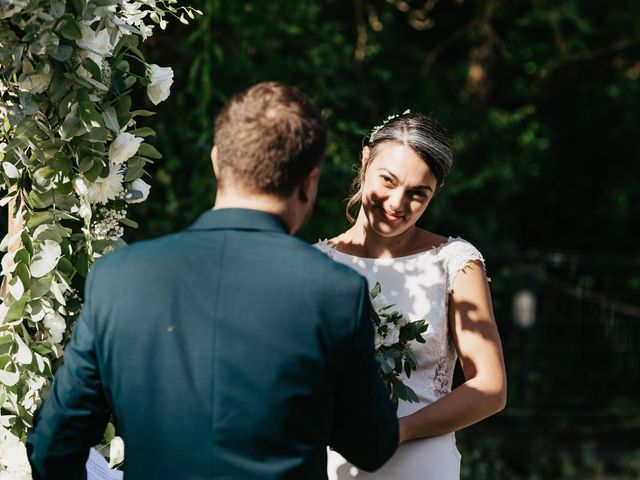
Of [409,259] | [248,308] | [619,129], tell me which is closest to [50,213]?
[248,308]

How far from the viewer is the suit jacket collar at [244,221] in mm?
1610

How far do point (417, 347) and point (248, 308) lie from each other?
1.01m

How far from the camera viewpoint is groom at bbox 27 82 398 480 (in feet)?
5.12

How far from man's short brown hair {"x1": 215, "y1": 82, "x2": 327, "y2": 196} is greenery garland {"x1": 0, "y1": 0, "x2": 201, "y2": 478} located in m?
0.61

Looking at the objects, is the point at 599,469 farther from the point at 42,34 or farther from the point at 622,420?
the point at 42,34

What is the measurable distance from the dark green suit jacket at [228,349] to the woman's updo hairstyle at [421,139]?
967mm

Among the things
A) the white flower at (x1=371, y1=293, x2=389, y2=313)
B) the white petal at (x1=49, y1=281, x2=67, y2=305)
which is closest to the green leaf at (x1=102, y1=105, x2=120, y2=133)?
the white petal at (x1=49, y1=281, x2=67, y2=305)

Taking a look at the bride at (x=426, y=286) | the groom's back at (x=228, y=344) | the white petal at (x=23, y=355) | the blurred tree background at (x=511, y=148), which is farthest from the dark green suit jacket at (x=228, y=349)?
the blurred tree background at (x=511, y=148)

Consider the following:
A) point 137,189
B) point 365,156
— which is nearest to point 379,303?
point 365,156

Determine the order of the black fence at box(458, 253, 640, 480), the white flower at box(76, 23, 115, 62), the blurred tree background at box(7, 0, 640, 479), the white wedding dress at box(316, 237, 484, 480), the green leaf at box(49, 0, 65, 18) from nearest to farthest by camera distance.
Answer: the green leaf at box(49, 0, 65, 18), the white flower at box(76, 23, 115, 62), the white wedding dress at box(316, 237, 484, 480), the blurred tree background at box(7, 0, 640, 479), the black fence at box(458, 253, 640, 480)

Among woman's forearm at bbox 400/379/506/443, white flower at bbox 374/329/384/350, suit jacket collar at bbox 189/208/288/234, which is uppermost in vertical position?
suit jacket collar at bbox 189/208/288/234

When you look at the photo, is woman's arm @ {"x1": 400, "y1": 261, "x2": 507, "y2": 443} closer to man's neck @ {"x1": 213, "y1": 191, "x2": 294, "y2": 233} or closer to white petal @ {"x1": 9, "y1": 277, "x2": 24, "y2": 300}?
man's neck @ {"x1": 213, "y1": 191, "x2": 294, "y2": 233}

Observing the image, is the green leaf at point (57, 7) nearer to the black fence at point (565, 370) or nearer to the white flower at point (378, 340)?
Result: the white flower at point (378, 340)

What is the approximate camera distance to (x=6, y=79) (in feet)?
6.94
